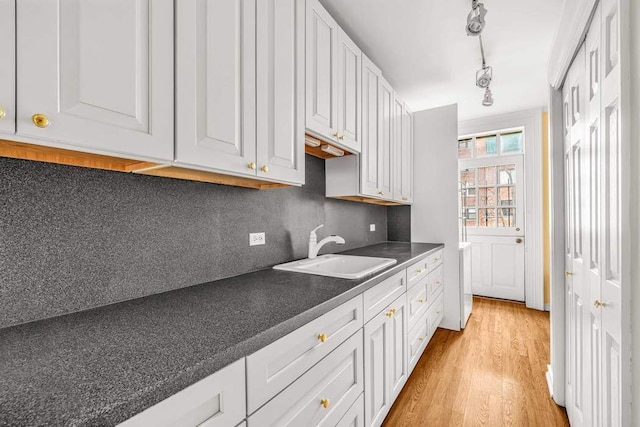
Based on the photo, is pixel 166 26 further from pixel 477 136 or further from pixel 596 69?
pixel 477 136

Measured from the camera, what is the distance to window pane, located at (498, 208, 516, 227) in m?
4.07

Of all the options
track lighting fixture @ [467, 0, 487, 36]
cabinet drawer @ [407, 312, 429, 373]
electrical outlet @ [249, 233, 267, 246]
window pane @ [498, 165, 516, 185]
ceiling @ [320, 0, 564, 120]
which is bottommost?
cabinet drawer @ [407, 312, 429, 373]

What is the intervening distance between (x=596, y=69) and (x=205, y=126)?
1546mm

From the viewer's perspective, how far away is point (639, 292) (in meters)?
0.80

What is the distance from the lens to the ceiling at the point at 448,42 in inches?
76.0

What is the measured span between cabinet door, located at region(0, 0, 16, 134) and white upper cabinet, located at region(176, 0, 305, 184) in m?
0.37

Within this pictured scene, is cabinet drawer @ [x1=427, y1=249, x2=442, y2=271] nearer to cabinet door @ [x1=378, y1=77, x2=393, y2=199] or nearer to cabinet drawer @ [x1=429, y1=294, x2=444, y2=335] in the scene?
cabinet drawer @ [x1=429, y1=294, x2=444, y2=335]

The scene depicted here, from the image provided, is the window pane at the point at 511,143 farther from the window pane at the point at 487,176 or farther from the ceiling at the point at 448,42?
the ceiling at the point at 448,42

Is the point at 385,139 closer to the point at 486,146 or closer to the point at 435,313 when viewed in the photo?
the point at 435,313

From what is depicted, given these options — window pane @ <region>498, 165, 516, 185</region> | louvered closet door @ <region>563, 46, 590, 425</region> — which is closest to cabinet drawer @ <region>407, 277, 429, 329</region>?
louvered closet door @ <region>563, 46, 590, 425</region>

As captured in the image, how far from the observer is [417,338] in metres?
2.29

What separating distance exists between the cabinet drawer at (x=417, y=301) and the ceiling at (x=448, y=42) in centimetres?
184

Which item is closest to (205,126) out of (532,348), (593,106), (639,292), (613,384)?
(639,292)

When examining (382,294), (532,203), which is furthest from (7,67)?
(532,203)
